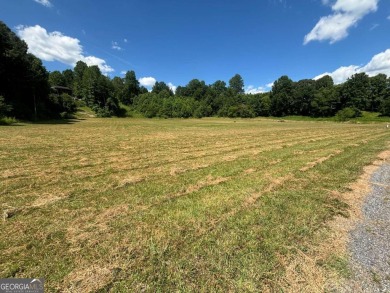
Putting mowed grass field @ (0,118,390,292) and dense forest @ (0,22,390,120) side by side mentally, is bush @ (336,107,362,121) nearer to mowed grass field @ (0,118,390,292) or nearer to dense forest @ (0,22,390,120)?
dense forest @ (0,22,390,120)

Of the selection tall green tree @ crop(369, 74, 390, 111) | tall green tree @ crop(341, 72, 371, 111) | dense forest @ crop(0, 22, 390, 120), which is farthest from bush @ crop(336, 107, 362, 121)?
tall green tree @ crop(369, 74, 390, 111)

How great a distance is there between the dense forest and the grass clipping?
40.2 metres

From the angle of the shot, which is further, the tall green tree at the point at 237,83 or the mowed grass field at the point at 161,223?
the tall green tree at the point at 237,83

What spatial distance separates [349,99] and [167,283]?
10017 cm

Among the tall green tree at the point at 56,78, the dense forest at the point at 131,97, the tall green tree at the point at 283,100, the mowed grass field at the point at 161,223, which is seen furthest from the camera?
the tall green tree at the point at 56,78

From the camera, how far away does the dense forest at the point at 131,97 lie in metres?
37.6

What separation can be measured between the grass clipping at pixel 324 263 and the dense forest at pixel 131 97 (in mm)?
40230

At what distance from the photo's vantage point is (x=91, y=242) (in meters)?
3.94

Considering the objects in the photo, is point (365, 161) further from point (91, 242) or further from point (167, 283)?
point (91, 242)

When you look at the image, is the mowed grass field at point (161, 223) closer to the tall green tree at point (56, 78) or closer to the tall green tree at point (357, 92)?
the tall green tree at point (357, 92)

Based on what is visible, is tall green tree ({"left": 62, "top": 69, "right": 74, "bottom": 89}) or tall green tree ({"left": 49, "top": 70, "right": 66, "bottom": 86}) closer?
tall green tree ({"left": 49, "top": 70, "right": 66, "bottom": 86})

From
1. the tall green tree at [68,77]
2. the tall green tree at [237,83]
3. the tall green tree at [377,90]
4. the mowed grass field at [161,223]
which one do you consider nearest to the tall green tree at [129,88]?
the tall green tree at [68,77]

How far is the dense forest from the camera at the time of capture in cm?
3762

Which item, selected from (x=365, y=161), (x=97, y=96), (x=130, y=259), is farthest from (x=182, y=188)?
(x=97, y=96)
